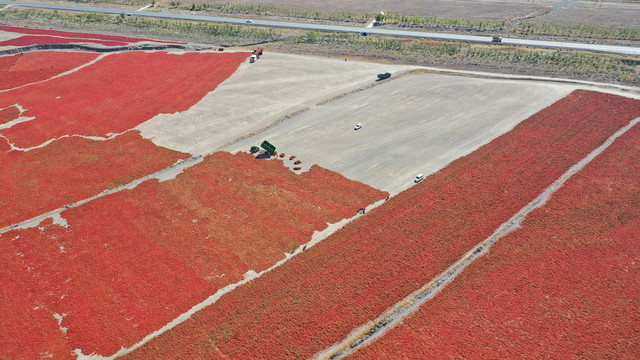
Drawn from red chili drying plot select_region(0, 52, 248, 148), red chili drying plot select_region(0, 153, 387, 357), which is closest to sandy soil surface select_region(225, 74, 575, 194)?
red chili drying plot select_region(0, 153, 387, 357)

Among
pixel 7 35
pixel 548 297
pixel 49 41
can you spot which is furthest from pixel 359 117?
pixel 7 35

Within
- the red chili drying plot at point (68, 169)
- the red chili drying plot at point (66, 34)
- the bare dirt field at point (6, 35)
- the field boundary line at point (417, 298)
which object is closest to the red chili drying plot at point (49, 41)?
the red chili drying plot at point (66, 34)

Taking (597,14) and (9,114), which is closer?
(9,114)

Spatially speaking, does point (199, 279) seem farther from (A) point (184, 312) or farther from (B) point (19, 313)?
(B) point (19, 313)

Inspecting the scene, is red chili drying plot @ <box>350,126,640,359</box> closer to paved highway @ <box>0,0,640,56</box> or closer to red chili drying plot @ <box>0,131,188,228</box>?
red chili drying plot @ <box>0,131,188,228</box>

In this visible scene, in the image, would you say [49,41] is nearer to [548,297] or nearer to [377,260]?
[377,260]

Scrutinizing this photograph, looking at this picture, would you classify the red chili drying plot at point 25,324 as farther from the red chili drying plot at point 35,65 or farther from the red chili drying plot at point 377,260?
the red chili drying plot at point 35,65
